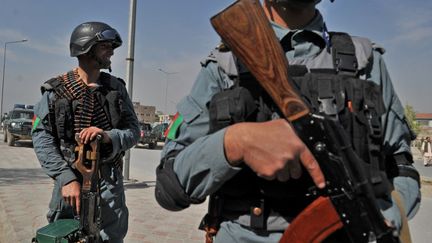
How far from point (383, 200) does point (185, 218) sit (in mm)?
4835

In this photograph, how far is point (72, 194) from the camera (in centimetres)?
269

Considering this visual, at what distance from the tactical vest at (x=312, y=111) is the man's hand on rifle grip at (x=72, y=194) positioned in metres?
1.74

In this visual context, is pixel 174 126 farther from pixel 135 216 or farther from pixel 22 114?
pixel 22 114

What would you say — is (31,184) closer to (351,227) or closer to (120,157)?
(120,157)

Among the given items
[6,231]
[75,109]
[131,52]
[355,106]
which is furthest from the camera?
[131,52]

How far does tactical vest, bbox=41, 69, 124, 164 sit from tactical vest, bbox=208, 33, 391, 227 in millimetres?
1858

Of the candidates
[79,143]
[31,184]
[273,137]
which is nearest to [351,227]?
[273,137]

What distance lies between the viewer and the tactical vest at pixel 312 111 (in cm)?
112

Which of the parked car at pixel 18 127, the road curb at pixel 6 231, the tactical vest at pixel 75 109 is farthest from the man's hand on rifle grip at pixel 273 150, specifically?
the parked car at pixel 18 127

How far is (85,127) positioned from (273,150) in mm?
2171

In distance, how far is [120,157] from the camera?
304 cm

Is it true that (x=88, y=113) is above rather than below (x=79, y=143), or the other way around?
above

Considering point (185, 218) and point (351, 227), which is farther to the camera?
point (185, 218)

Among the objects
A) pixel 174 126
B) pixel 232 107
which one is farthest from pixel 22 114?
pixel 232 107
